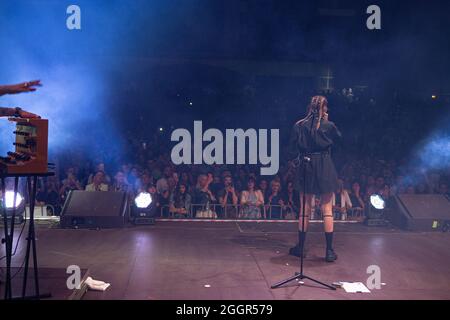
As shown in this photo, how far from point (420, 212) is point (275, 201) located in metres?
2.44

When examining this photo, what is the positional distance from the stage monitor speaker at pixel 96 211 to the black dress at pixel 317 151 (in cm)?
277

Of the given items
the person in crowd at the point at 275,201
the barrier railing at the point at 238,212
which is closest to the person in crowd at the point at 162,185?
the barrier railing at the point at 238,212

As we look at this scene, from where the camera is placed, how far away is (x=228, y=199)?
7773 millimetres

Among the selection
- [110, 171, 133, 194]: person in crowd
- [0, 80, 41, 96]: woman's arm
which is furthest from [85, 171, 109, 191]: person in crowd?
[0, 80, 41, 96]: woman's arm

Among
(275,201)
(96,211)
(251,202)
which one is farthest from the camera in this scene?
(275,201)

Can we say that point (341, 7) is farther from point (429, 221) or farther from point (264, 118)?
point (429, 221)

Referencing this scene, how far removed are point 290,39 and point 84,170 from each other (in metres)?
5.49

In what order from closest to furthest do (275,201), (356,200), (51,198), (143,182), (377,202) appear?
(377,202) < (51,198) < (143,182) < (275,201) < (356,200)

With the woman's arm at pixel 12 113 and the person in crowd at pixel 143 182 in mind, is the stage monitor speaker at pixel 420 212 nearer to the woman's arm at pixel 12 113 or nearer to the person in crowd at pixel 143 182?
the person in crowd at pixel 143 182

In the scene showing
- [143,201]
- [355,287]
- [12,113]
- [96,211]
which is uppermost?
[12,113]

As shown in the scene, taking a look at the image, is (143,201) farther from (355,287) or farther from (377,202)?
(355,287)

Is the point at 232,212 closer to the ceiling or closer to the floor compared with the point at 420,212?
closer to the floor

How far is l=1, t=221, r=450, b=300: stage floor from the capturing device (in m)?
3.51

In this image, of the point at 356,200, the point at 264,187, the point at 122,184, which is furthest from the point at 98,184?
the point at 356,200
